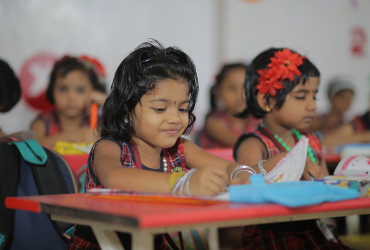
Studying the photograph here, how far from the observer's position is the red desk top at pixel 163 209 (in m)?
0.86

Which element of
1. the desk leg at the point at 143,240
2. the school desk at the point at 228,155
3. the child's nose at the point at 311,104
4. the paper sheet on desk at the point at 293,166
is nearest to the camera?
the desk leg at the point at 143,240

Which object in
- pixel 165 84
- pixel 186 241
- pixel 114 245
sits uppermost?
pixel 165 84

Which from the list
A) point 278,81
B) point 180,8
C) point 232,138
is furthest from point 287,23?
point 278,81

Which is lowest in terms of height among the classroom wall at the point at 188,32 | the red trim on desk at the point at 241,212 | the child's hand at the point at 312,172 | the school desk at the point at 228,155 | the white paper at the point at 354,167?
the school desk at the point at 228,155

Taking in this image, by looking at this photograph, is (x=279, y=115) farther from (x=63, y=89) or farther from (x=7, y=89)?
(x=63, y=89)

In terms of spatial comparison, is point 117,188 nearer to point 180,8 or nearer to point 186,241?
point 186,241

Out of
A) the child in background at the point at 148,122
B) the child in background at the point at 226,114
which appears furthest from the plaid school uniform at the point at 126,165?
the child in background at the point at 226,114

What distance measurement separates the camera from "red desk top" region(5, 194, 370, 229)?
33.7 inches

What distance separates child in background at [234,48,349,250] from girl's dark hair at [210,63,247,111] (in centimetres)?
228

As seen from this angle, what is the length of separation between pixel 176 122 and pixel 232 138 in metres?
2.78

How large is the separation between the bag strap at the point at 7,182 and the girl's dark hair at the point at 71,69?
221 cm

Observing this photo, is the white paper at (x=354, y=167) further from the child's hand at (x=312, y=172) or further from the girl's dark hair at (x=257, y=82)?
the girl's dark hair at (x=257, y=82)

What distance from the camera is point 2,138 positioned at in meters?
1.85

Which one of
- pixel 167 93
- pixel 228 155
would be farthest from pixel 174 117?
pixel 228 155
